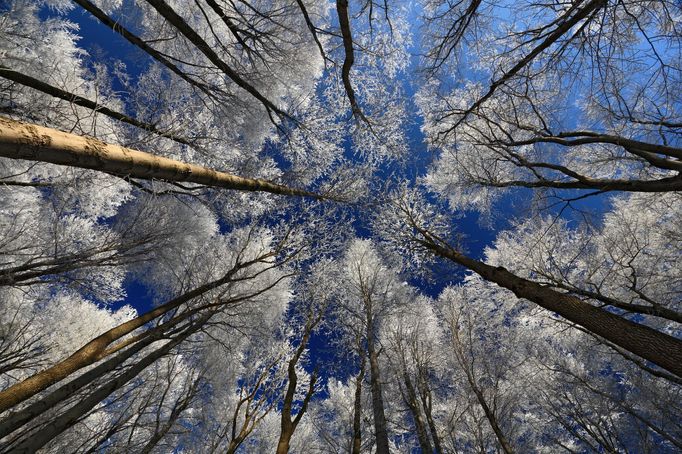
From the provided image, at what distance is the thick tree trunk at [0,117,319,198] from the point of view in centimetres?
135

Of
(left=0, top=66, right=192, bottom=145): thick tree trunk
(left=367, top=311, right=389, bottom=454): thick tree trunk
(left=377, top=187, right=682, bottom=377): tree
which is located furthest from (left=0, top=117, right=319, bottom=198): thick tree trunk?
(left=367, top=311, right=389, bottom=454): thick tree trunk

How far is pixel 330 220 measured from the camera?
8.50m

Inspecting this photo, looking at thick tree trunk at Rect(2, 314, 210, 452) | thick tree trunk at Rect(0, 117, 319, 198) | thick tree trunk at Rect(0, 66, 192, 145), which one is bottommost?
thick tree trunk at Rect(2, 314, 210, 452)

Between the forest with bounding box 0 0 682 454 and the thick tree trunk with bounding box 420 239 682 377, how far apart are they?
0.8 inches

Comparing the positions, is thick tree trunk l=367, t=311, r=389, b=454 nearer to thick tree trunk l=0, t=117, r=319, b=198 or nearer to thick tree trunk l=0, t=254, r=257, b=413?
thick tree trunk l=0, t=254, r=257, b=413

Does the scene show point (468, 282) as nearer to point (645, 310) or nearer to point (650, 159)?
point (645, 310)

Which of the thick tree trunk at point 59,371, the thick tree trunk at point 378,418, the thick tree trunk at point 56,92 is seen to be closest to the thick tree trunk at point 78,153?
the thick tree trunk at point 56,92

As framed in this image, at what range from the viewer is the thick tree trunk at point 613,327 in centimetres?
204

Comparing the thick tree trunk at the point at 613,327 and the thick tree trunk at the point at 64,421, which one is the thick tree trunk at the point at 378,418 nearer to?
the thick tree trunk at the point at 613,327

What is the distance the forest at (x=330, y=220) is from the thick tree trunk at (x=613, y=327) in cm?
2

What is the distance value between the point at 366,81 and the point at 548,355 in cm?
1374

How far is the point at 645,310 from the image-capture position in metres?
3.49

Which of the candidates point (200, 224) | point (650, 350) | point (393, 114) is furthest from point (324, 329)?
point (650, 350)

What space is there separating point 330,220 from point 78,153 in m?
7.01
